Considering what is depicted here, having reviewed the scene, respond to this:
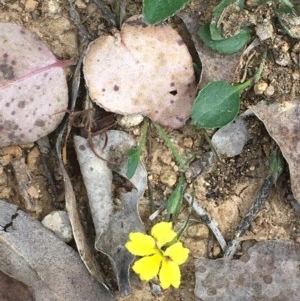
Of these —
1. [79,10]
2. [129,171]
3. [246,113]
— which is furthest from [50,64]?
[246,113]

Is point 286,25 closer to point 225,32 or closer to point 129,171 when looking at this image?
point 225,32

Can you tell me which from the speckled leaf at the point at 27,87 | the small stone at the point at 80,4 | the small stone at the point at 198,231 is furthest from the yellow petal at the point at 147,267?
the small stone at the point at 80,4

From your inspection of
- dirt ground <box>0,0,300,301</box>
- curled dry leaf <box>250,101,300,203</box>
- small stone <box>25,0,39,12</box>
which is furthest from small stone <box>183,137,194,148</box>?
small stone <box>25,0,39,12</box>

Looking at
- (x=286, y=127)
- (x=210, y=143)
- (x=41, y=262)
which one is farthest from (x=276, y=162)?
(x=41, y=262)

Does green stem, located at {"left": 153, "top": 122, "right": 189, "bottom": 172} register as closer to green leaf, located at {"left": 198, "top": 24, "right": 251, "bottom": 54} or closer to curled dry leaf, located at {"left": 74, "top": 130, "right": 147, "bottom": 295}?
curled dry leaf, located at {"left": 74, "top": 130, "right": 147, "bottom": 295}

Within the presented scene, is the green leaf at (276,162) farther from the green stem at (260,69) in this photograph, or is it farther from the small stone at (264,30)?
the small stone at (264,30)
